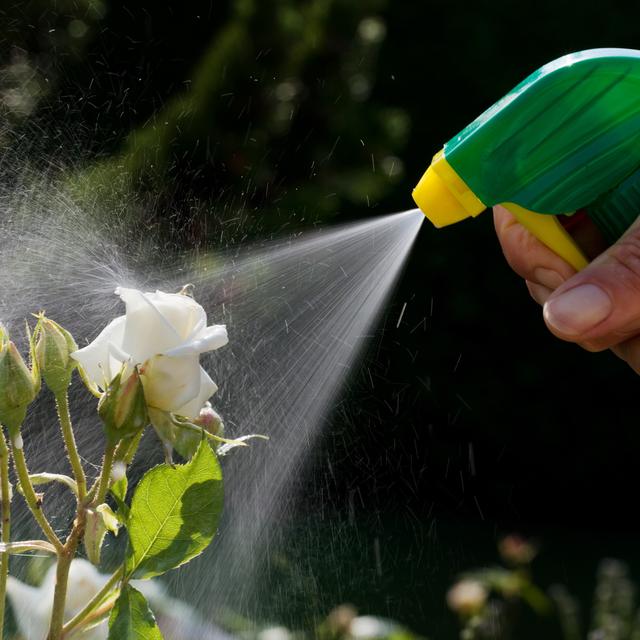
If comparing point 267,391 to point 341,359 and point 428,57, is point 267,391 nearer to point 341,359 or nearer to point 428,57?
point 341,359

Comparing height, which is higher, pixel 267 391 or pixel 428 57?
pixel 267 391

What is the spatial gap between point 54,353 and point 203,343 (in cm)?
8

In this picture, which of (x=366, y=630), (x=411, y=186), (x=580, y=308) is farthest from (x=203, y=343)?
(x=411, y=186)

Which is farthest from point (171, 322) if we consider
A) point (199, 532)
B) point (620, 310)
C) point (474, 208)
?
point (620, 310)

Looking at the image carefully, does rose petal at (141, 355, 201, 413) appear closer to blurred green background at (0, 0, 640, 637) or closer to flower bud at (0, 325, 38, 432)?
flower bud at (0, 325, 38, 432)

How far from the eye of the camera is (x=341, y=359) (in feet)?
4.08

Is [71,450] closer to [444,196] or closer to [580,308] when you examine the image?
[444,196]

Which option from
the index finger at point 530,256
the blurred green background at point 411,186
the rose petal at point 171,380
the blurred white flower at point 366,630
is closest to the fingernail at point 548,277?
the index finger at point 530,256

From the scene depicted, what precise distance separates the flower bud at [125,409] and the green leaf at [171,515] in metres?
0.03

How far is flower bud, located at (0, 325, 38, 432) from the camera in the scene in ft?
1.59

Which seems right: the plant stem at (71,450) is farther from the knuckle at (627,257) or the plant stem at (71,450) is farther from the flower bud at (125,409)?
the knuckle at (627,257)

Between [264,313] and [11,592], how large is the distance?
82 cm

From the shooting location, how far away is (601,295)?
2.89ft

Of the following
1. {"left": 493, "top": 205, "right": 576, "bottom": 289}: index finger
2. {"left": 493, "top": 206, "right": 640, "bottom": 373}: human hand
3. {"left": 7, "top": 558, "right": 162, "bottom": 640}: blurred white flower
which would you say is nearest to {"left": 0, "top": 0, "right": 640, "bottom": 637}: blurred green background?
{"left": 493, "top": 205, "right": 576, "bottom": 289}: index finger
